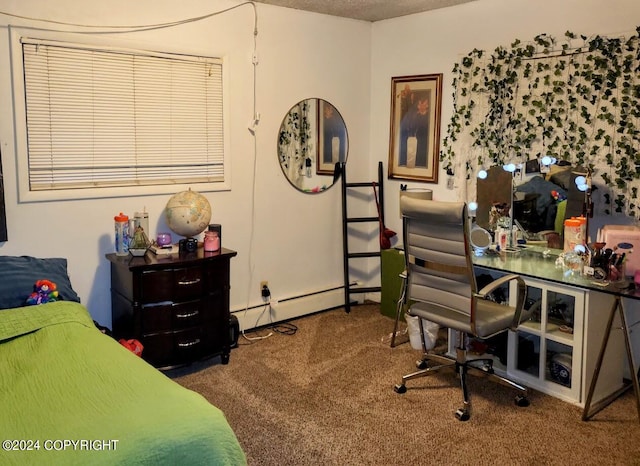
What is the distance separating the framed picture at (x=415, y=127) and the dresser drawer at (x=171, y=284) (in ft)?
6.71

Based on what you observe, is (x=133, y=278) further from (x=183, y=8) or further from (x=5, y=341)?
(x=183, y=8)

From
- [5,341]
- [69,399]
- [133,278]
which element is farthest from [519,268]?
[5,341]

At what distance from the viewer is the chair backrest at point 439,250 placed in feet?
9.61

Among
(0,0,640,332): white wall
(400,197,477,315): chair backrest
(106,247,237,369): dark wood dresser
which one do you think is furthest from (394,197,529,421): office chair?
(0,0,640,332): white wall

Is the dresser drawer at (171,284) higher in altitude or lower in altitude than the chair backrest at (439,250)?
lower

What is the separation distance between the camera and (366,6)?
4387 mm

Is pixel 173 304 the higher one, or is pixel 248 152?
pixel 248 152

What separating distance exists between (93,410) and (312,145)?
10.4 ft

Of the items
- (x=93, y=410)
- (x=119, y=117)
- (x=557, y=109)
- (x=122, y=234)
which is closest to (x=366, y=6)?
(x=557, y=109)

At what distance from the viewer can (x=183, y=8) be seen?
3836 mm

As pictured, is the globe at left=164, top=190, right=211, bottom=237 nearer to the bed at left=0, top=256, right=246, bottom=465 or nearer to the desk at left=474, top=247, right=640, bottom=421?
the bed at left=0, top=256, right=246, bottom=465

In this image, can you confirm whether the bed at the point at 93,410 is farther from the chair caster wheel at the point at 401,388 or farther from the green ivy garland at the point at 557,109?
the green ivy garland at the point at 557,109

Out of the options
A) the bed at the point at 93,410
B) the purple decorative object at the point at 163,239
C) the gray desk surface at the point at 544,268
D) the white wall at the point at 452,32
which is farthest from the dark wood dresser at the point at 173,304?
the white wall at the point at 452,32

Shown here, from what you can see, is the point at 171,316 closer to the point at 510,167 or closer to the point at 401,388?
the point at 401,388
